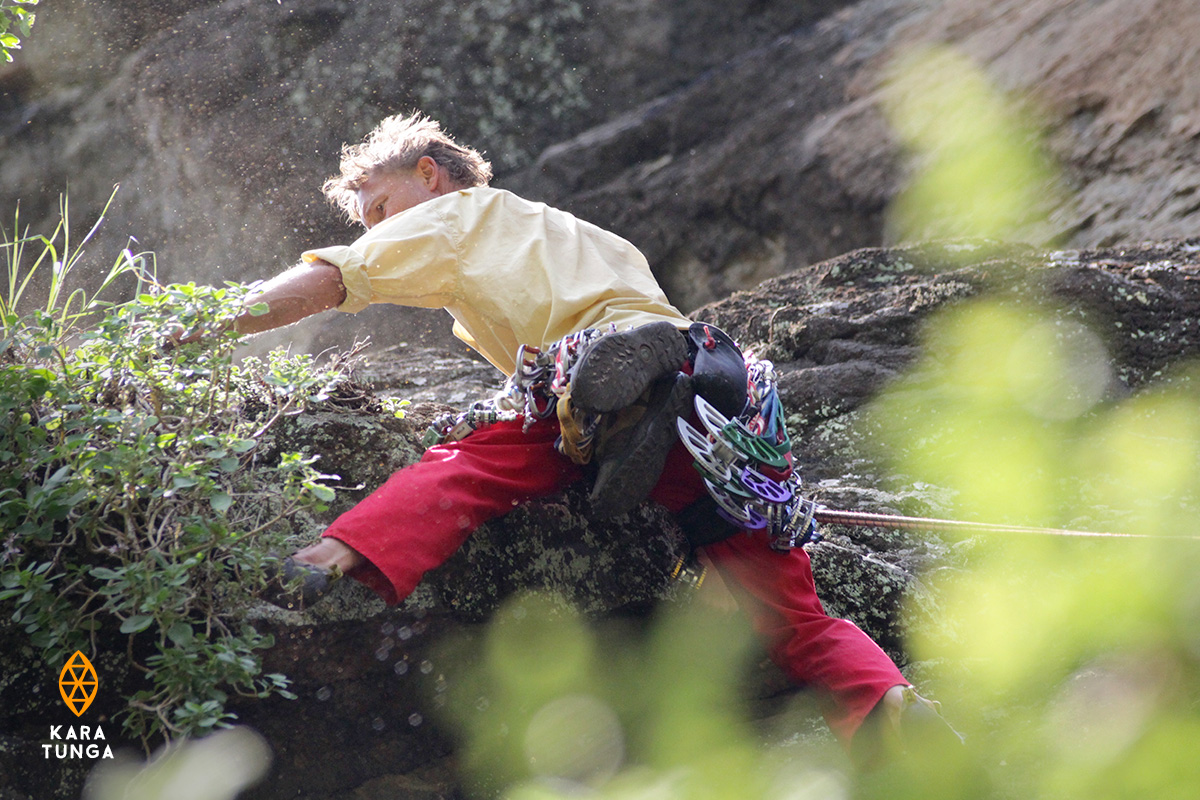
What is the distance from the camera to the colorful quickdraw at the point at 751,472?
2.22 meters

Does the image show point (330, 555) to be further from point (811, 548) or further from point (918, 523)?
point (918, 523)

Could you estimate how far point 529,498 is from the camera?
2326 millimetres

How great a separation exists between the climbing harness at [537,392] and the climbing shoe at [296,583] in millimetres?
527

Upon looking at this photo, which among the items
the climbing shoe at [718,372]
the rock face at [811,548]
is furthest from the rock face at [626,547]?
the climbing shoe at [718,372]

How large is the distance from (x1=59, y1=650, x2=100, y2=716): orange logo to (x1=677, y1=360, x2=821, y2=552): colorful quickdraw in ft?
4.33

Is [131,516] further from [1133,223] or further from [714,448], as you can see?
[1133,223]

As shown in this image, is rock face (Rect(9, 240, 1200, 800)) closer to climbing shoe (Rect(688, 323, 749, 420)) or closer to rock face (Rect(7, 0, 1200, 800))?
rock face (Rect(7, 0, 1200, 800))

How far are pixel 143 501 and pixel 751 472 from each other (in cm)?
133

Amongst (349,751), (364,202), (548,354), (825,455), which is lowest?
(825,455)

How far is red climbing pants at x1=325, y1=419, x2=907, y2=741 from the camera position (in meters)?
1.97

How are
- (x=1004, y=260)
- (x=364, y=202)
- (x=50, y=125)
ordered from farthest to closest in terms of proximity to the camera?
(x=50, y=125)
(x=1004, y=260)
(x=364, y=202)

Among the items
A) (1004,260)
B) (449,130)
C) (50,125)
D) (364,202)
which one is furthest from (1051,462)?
(50,125)

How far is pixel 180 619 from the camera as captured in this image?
68.5 inches

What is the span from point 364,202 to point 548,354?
2.82 ft
